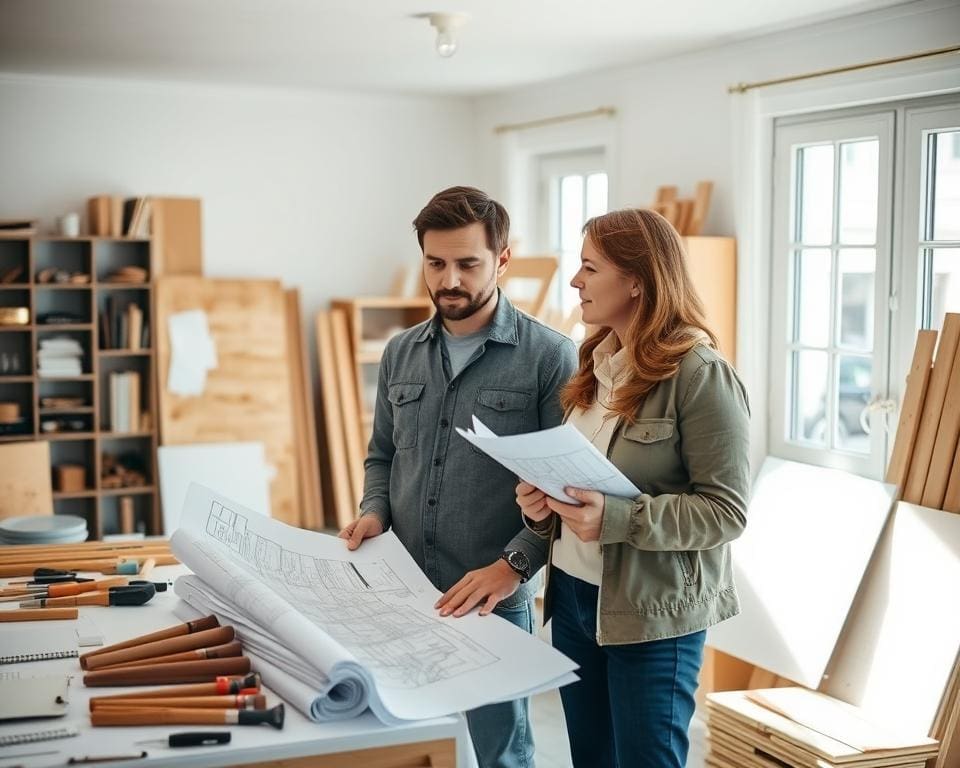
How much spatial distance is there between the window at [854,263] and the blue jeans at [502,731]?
226cm

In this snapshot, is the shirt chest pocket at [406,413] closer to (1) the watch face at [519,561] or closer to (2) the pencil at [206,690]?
(1) the watch face at [519,561]

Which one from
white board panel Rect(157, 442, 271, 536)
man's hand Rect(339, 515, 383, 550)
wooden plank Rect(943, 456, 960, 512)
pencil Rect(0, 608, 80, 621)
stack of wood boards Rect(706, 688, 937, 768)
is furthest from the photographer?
white board panel Rect(157, 442, 271, 536)

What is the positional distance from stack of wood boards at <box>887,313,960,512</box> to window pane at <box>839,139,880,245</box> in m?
0.64

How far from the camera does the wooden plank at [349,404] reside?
6.16m

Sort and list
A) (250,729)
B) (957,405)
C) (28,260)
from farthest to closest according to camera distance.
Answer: (28,260)
(957,405)
(250,729)

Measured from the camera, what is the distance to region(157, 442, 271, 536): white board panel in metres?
5.69

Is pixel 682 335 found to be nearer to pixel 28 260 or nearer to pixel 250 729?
pixel 250 729

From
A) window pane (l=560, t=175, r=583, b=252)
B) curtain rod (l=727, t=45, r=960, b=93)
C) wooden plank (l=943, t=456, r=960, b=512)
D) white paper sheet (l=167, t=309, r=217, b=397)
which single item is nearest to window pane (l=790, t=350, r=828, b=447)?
wooden plank (l=943, t=456, r=960, b=512)

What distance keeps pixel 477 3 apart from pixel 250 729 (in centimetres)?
306

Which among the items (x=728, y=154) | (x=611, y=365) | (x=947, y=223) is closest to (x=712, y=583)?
(x=611, y=365)

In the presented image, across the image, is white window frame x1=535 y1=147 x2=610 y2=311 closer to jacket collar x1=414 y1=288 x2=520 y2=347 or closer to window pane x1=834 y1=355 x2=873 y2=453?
window pane x1=834 y1=355 x2=873 y2=453

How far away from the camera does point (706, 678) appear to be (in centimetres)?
441

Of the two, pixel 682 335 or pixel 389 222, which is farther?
pixel 389 222

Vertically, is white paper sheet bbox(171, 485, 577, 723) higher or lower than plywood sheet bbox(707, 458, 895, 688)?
higher
